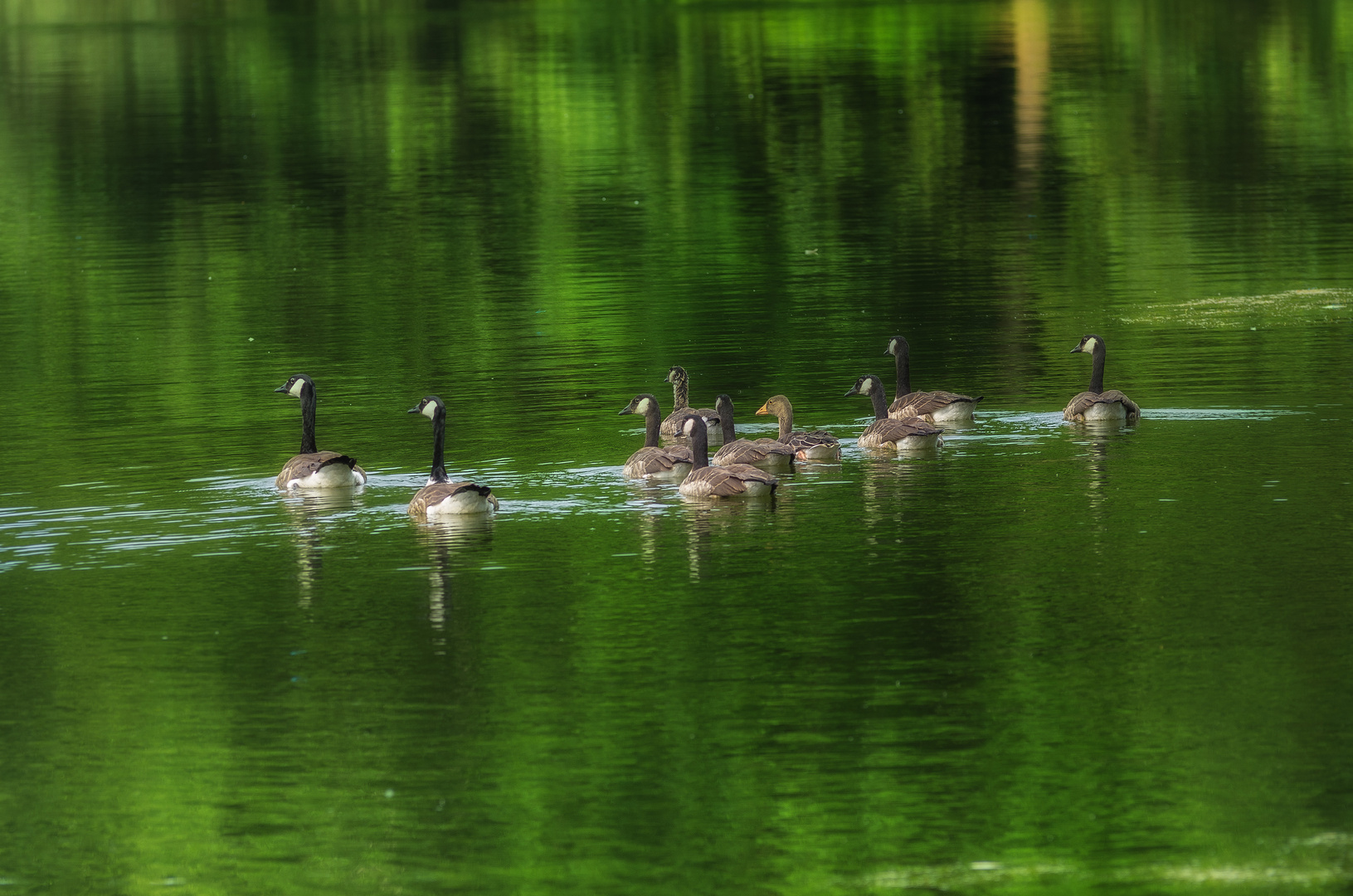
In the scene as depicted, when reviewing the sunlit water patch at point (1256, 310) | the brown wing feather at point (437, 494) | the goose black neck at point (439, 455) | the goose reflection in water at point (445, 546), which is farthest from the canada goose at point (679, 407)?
the sunlit water patch at point (1256, 310)

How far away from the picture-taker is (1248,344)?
30.9 meters

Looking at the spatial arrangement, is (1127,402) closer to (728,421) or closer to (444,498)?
(728,421)

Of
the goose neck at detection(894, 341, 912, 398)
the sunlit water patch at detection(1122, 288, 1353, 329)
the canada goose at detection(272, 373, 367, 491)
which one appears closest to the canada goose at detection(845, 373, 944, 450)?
the goose neck at detection(894, 341, 912, 398)

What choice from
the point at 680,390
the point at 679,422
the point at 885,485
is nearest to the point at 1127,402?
the point at 885,485

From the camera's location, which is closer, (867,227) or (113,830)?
(113,830)

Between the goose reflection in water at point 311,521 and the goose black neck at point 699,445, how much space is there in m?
3.42

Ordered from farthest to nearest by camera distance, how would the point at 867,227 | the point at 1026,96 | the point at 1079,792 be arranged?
the point at 1026,96 < the point at 867,227 < the point at 1079,792

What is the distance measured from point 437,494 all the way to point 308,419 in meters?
3.60

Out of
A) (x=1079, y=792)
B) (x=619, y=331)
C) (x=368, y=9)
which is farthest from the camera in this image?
(x=368, y=9)

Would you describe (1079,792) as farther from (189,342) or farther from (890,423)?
(189,342)

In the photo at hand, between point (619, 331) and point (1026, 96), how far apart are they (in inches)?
1867

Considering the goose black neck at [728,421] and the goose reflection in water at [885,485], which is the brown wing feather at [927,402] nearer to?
the goose reflection in water at [885,485]

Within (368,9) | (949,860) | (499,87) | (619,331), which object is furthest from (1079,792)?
(368,9)

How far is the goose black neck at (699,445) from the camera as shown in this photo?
22.6 meters
